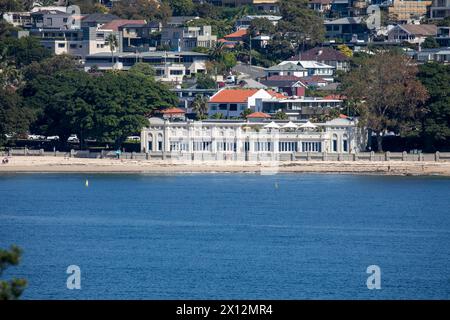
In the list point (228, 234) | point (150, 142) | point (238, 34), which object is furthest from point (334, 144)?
point (238, 34)

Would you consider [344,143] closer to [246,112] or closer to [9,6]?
[246,112]

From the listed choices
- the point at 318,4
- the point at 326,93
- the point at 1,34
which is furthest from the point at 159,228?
the point at 318,4

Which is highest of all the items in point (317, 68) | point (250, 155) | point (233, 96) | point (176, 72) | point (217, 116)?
point (317, 68)

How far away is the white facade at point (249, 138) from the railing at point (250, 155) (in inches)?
3.4

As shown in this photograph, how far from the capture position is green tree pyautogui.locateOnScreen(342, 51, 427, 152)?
3479 inches

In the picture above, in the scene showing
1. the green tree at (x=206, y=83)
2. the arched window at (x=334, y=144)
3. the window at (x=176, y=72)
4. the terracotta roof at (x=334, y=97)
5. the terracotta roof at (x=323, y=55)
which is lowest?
the arched window at (x=334, y=144)

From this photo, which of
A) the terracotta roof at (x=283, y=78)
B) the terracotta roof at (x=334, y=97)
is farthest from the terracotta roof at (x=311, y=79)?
the terracotta roof at (x=334, y=97)

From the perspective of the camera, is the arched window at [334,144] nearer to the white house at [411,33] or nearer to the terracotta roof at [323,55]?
the terracotta roof at [323,55]

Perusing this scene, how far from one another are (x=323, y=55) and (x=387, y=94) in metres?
40.1

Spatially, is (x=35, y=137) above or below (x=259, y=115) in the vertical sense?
below

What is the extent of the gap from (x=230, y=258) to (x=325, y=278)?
5.57 m

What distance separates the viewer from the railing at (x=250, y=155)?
285ft

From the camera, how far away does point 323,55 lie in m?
130

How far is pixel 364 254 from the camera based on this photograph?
52.4 meters
